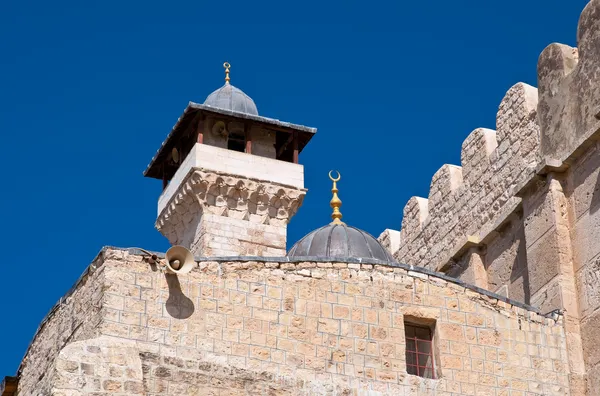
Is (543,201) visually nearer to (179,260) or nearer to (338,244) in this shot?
(338,244)

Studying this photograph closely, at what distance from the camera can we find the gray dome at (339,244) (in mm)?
16641

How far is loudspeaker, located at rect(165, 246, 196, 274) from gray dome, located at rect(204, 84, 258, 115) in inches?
368

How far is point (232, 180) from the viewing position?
2120 cm

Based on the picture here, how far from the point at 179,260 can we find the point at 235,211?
8.33 metres

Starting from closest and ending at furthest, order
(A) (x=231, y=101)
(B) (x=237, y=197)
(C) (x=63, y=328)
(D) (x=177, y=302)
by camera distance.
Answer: (D) (x=177, y=302) < (C) (x=63, y=328) < (B) (x=237, y=197) < (A) (x=231, y=101)

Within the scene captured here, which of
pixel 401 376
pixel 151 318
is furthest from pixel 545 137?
pixel 151 318

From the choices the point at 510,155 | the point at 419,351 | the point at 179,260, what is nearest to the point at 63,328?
the point at 179,260

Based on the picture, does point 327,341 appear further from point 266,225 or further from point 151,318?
point 266,225

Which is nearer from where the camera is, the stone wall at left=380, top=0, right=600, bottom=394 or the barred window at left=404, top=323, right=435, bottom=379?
the barred window at left=404, top=323, right=435, bottom=379

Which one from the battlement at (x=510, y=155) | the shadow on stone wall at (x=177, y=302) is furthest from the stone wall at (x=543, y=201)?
the shadow on stone wall at (x=177, y=302)

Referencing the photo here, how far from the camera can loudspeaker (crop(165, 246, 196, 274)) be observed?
1286cm

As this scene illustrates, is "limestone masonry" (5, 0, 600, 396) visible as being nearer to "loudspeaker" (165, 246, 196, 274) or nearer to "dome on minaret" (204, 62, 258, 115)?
"loudspeaker" (165, 246, 196, 274)

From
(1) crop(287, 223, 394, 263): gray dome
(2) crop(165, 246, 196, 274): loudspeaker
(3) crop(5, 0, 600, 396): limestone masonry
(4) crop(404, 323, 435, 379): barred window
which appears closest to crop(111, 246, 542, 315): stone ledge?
(3) crop(5, 0, 600, 396): limestone masonry

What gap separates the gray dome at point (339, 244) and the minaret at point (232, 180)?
3.71 m
